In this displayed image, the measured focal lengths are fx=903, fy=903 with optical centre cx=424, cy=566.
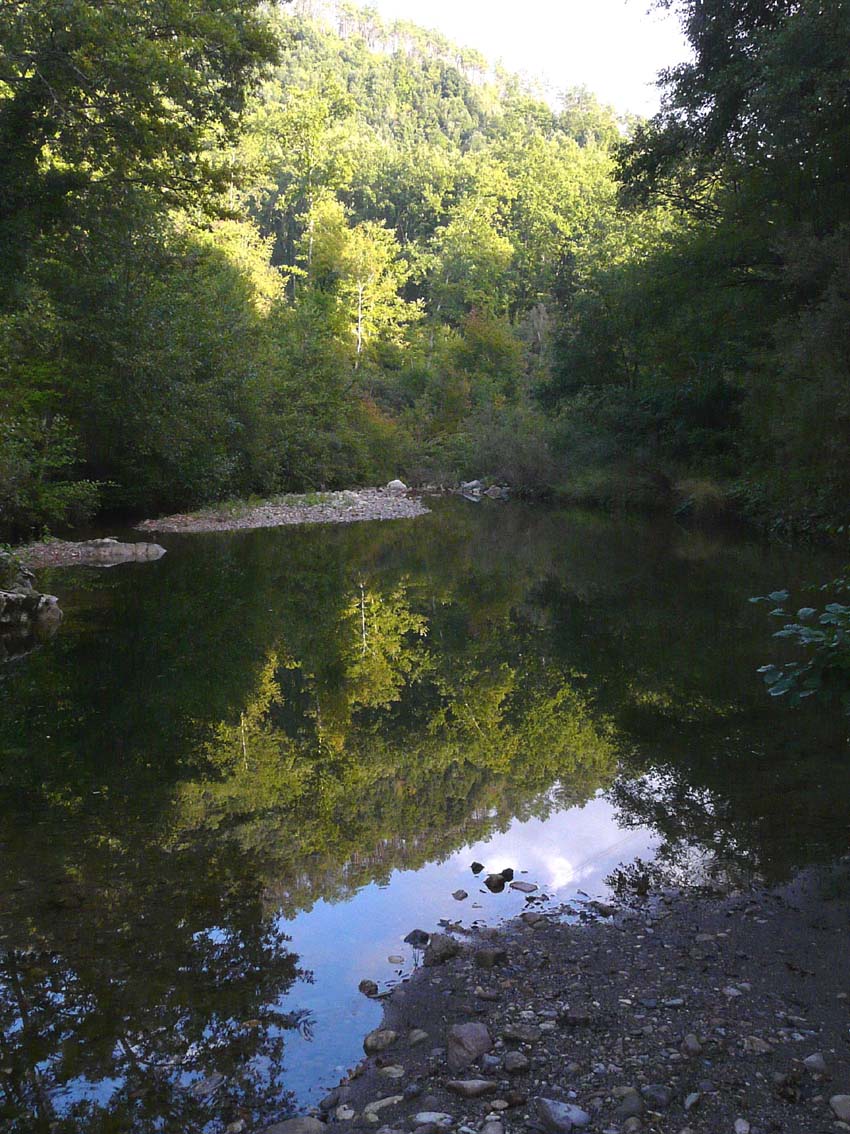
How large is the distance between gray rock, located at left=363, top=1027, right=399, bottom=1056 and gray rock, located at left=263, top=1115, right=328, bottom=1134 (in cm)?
38

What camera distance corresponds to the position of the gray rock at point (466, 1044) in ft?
8.82

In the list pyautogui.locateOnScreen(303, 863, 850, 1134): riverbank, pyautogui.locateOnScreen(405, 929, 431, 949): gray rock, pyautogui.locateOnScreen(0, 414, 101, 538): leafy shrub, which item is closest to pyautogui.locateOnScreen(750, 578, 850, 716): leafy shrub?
pyautogui.locateOnScreen(303, 863, 850, 1134): riverbank

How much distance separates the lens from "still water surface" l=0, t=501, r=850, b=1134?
295cm

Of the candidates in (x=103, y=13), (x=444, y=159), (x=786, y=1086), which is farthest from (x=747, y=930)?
(x=444, y=159)

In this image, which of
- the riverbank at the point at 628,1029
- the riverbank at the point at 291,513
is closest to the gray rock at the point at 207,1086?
the riverbank at the point at 628,1029

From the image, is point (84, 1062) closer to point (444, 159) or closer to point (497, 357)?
point (497, 357)

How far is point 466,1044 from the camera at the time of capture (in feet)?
9.00

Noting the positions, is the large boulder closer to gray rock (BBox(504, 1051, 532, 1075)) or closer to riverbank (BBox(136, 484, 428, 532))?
gray rock (BBox(504, 1051, 532, 1075))

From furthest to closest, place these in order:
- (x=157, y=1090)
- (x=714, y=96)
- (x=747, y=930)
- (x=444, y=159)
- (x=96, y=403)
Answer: (x=444, y=159) < (x=96, y=403) < (x=714, y=96) < (x=747, y=930) < (x=157, y=1090)

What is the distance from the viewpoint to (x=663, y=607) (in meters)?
11.7

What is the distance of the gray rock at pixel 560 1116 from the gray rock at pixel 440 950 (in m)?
0.99

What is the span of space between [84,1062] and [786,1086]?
Result: 6.82ft

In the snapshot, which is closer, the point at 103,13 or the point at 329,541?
the point at 103,13

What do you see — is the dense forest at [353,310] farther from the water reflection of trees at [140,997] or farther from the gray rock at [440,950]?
the gray rock at [440,950]
